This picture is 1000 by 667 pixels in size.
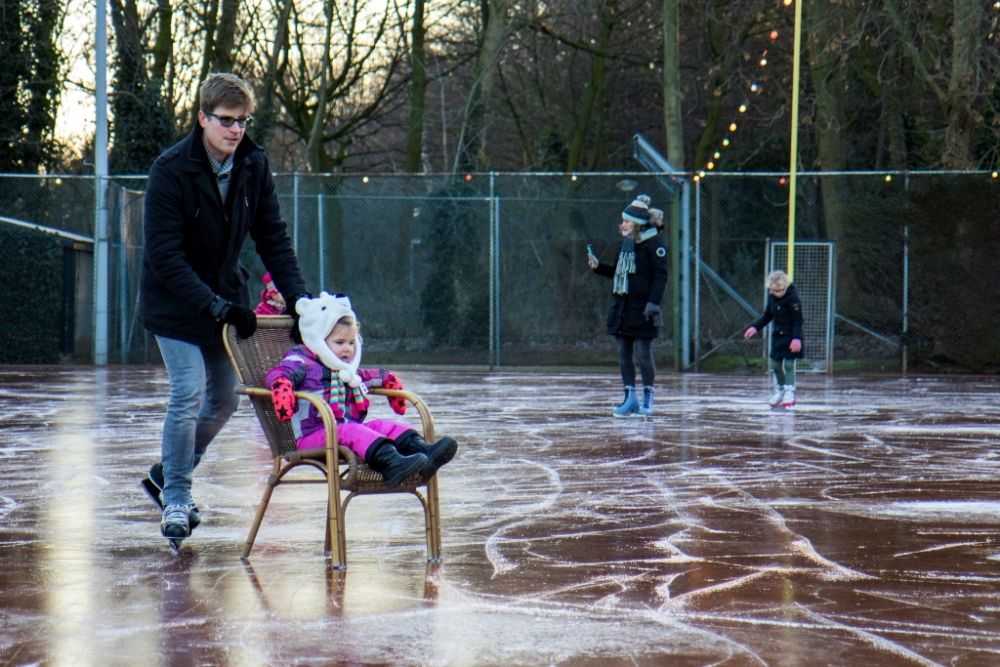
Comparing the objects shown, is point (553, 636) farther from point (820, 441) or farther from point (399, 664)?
point (820, 441)

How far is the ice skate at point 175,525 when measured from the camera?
5.39 metres

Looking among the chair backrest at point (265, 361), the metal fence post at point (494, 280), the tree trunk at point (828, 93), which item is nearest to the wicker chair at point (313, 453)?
the chair backrest at point (265, 361)

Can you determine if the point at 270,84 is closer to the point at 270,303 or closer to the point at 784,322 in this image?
the point at 270,303

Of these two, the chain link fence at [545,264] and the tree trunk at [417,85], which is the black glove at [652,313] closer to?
the chain link fence at [545,264]

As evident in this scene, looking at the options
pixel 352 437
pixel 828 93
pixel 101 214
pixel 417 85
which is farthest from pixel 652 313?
pixel 417 85

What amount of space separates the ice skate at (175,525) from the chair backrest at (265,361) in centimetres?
47

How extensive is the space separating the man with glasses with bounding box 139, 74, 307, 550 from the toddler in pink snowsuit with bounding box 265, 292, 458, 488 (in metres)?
0.25

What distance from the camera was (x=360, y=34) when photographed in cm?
2708

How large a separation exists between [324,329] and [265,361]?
0.38 meters

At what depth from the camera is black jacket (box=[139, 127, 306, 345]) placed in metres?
5.30

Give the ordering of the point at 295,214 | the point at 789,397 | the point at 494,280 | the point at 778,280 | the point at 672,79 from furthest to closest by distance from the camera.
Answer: the point at 672,79
the point at 494,280
the point at 295,214
the point at 778,280
the point at 789,397

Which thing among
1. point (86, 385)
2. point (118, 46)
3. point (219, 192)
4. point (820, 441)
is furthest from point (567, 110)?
point (219, 192)

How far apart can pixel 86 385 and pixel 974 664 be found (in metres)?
12.8

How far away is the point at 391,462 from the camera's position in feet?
16.4
